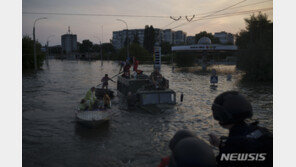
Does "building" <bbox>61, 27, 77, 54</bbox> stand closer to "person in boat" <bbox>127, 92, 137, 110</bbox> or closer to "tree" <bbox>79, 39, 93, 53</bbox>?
"tree" <bbox>79, 39, 93, 53</bbox>

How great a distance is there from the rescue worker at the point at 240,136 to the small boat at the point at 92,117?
31.4 feet

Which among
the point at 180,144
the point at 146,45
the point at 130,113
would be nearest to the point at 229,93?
the point at 180,144

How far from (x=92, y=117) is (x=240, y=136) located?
9.91 metres

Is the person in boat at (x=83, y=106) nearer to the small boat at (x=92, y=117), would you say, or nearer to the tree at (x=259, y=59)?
the small boat at (x=92, y=117)

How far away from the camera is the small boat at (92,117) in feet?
36.9

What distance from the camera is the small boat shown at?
36.9ft

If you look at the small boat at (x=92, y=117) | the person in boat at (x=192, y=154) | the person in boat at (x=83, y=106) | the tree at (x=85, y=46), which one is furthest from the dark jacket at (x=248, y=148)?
the tree at (x=85, y=46)

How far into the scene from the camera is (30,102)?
19266 millimetres

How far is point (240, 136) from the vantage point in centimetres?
222

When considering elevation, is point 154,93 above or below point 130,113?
above

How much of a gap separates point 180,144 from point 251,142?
0.71m

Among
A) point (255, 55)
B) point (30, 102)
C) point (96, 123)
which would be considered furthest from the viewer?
point (255, 55)

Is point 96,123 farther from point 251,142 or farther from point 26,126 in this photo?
point 251,142

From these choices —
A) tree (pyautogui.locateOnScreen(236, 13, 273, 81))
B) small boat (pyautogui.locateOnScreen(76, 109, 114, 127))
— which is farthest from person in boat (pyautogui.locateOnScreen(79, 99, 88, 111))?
tree (pyautogui.locateOnScreen(236, 13, 273, 81))
